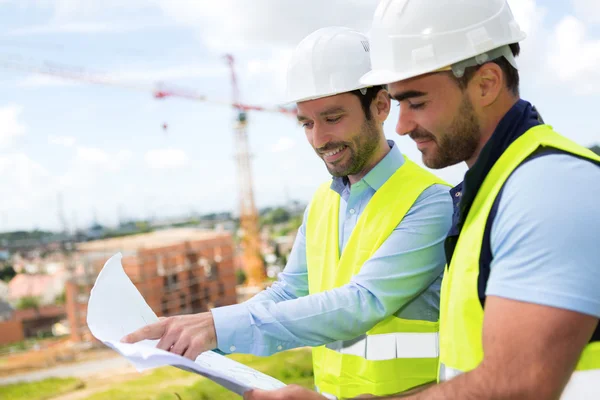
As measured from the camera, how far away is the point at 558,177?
1164 mm

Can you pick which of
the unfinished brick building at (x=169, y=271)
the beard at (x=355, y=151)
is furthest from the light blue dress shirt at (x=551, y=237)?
the unfinished brick building at (x=169, y=271)

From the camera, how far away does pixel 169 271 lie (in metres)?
41.4

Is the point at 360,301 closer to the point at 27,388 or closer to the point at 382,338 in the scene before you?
the point at 382,338

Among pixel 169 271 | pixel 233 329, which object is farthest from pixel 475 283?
pixel 169 271

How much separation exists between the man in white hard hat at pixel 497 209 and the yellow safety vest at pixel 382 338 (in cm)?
52

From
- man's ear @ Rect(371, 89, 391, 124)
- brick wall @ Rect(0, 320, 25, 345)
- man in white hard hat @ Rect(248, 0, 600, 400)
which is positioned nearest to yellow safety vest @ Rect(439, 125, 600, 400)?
man in white hard hat @ Rect(248, 0, 600, 400)

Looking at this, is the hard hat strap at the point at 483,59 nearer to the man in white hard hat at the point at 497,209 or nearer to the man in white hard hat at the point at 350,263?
the man in white hard hat at the point at 497,209

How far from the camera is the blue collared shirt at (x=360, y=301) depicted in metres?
1.79

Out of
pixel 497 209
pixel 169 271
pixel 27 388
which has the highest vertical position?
pixel 497 209

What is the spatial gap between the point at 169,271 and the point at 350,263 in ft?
133

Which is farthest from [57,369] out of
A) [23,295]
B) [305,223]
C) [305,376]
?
[305,223]

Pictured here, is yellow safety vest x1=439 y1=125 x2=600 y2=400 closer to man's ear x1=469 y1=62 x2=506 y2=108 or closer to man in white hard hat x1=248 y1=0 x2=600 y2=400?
man in white hard hat x1=248 y1=0 x2=600 y2=400

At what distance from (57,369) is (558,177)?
43.2 m

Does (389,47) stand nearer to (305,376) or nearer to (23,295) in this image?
(305,376)
